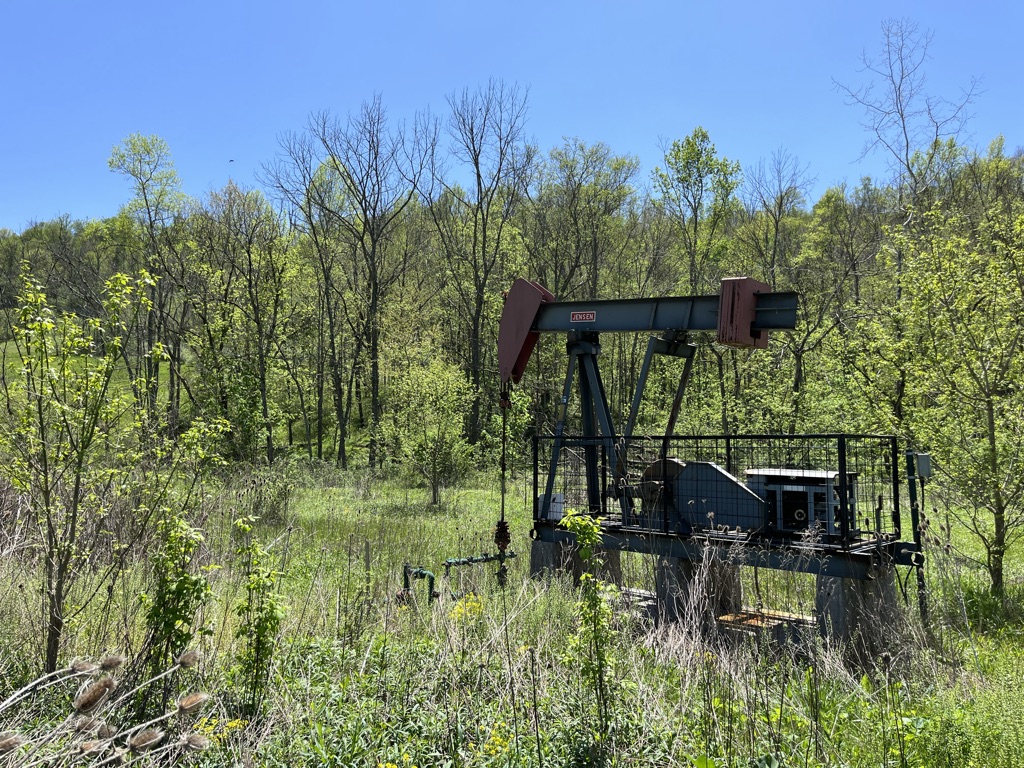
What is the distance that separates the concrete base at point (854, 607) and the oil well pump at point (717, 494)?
1 cm

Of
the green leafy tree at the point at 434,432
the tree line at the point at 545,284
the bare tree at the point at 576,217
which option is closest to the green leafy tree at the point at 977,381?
the tree line at the point at 545,284

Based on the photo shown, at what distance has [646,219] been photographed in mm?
33812

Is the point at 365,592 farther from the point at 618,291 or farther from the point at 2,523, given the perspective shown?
the point at 618,291

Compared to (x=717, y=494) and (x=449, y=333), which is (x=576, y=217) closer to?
(x=449, y=333)

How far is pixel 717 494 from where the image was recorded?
8664mm

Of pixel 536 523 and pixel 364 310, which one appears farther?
pixel 364 310

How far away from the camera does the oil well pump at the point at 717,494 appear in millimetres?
7246

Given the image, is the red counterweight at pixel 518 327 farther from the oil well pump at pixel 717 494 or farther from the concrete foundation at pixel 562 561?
the concrete foundation at pixel 562 561

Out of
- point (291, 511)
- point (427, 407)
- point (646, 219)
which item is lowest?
point (291, 511)

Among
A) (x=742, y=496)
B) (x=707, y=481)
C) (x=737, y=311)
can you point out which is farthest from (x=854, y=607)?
(x=737, y=311)

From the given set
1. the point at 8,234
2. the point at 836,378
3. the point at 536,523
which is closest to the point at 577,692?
the point at 536,523

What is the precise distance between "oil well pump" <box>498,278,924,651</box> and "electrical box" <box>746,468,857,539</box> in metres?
0.01

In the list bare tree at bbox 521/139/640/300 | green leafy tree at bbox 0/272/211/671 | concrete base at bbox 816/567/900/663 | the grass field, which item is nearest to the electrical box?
concrete base at bbox 816/567/900/663

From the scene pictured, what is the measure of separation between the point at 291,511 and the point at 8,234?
1572 inches
